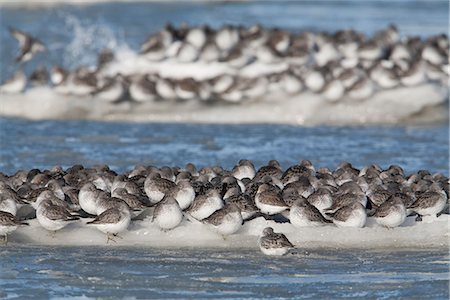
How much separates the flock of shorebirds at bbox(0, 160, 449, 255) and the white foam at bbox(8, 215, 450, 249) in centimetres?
7

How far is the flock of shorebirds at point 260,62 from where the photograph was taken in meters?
16.7

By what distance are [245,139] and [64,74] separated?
368 cm

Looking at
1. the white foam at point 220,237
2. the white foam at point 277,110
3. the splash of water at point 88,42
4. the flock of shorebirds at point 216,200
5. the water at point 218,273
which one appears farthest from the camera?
the splash of water at point 88,42

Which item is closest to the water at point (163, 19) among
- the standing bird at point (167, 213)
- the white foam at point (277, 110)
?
the white foam at point (277, 110)

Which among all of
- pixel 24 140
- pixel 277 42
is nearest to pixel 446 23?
pixel 277 42

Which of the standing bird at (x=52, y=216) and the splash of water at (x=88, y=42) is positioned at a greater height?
the splash of water at (x=88, y=42)

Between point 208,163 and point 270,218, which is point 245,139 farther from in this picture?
point 270,218

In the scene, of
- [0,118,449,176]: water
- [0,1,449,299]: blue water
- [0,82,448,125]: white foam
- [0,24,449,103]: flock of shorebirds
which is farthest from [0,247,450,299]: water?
[0,24,449,103]: flock of shorebirds

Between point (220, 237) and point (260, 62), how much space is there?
28.8 ft

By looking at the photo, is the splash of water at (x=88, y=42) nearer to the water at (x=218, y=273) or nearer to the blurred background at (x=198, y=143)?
the blurred background at (x=198, y=143)

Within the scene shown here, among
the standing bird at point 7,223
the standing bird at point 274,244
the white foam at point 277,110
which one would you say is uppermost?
the white foam at point 277,110

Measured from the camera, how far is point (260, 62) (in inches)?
703

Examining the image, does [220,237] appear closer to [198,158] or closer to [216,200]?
[216,200]

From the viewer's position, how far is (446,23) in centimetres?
2827
